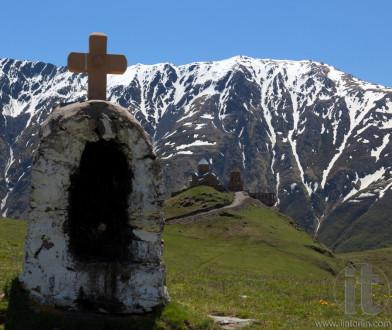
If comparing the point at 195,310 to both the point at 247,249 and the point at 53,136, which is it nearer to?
the point at 53,136

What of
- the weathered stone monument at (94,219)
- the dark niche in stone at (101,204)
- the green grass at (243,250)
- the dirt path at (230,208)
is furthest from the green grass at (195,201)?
the weathered stone monument at (94,219)

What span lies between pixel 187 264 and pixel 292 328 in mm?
44372

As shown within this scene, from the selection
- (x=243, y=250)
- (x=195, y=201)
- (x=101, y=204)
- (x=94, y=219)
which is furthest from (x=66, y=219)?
(x=195, y=201)

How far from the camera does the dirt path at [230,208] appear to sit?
11538 centimetres

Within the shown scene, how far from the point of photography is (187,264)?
58375 mm

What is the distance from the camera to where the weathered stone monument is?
567 inches

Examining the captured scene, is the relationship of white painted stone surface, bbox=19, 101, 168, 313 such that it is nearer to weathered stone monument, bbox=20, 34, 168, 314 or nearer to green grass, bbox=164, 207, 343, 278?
weathered stone monument, bbox=20, 34, 168, 314

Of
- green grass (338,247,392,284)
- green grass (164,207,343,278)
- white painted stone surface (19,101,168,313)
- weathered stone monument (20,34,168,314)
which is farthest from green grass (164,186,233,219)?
white painted stone surface (19,101,168,313)

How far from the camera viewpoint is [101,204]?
16.6 meters

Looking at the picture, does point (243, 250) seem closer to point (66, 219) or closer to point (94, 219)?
point (94, 219)

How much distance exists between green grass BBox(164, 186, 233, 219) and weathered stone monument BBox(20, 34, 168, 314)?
103 meters

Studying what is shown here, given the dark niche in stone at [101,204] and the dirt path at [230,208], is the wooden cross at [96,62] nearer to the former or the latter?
the dark niche in stone at [101,204]

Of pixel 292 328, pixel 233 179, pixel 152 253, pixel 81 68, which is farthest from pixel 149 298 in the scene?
pixel 233 179

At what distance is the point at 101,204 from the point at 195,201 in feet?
379
